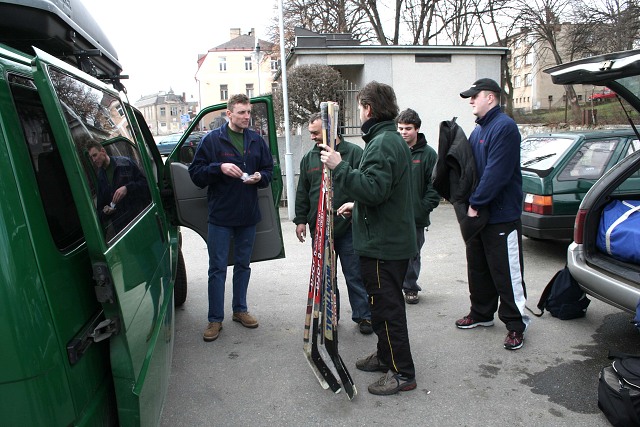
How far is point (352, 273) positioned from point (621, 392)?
80.5 inches

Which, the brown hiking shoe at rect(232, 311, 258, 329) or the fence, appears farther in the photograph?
the fence

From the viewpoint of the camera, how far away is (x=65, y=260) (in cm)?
172

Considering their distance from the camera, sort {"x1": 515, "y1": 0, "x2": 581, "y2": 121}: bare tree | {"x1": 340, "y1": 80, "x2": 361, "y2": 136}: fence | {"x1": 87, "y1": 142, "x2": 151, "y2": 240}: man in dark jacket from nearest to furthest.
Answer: {"x1": 87, "y1": 142, "x2": 151, "y2": 240}: man in dark jacket < {"x1": 340, "y1": 80, "x2": 361, "y2": 136}: fence < {"x1": 515, "y1": 0, "x2": 581, "y2": 121}: bare tree

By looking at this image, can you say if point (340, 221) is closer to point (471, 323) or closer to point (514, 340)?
point (471, 323)

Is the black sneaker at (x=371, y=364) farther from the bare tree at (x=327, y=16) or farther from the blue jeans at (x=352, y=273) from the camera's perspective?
the bare tree at (x=327, y=16)

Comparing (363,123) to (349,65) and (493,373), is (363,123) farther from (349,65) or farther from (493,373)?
(349,65)

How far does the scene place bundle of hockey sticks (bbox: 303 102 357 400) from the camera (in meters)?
3.08

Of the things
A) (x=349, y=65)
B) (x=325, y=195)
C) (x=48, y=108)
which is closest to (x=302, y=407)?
(x=325, y=195)

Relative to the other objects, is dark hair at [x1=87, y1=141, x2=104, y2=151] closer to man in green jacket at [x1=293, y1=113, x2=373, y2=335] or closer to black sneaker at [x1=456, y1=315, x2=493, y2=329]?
man in green jacket at [x1=293, y1=113, x2=373, y2=335]

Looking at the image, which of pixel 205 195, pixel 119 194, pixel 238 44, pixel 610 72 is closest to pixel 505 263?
pixel 610 72

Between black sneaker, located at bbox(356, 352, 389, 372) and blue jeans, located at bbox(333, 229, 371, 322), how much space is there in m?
0.66

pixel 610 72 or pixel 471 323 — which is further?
→ pixel 471 323

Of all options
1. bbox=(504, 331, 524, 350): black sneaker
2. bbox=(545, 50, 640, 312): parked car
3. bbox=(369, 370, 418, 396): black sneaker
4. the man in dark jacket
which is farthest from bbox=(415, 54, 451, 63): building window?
the man in dark jacket

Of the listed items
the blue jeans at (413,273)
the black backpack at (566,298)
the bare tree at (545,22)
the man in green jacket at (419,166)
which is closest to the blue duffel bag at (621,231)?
the black backpack at (566,298)
